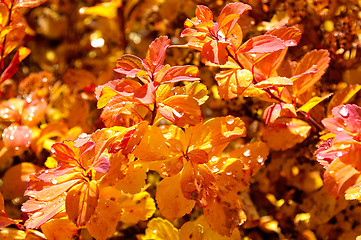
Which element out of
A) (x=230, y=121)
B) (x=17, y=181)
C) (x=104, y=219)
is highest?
(x=230, y=121)

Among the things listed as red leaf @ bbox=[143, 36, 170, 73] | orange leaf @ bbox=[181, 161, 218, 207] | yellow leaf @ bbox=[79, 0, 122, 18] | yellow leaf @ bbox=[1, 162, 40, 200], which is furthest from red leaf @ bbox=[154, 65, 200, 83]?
yellow leaf @ bbox=[79, 0, 122, 18]

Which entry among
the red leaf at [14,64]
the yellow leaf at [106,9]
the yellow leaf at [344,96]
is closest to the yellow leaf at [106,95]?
the red leaf at [14,64]

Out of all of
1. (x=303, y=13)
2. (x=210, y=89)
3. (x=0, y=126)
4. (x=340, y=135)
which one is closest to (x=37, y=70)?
(x=0, y=126)

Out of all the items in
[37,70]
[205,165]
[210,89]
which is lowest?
[37,70]

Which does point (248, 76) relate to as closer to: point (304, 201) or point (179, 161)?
point (179, 161)

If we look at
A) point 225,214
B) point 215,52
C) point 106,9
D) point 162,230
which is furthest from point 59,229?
point 106,9

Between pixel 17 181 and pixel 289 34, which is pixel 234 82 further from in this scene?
pixel 17 181
